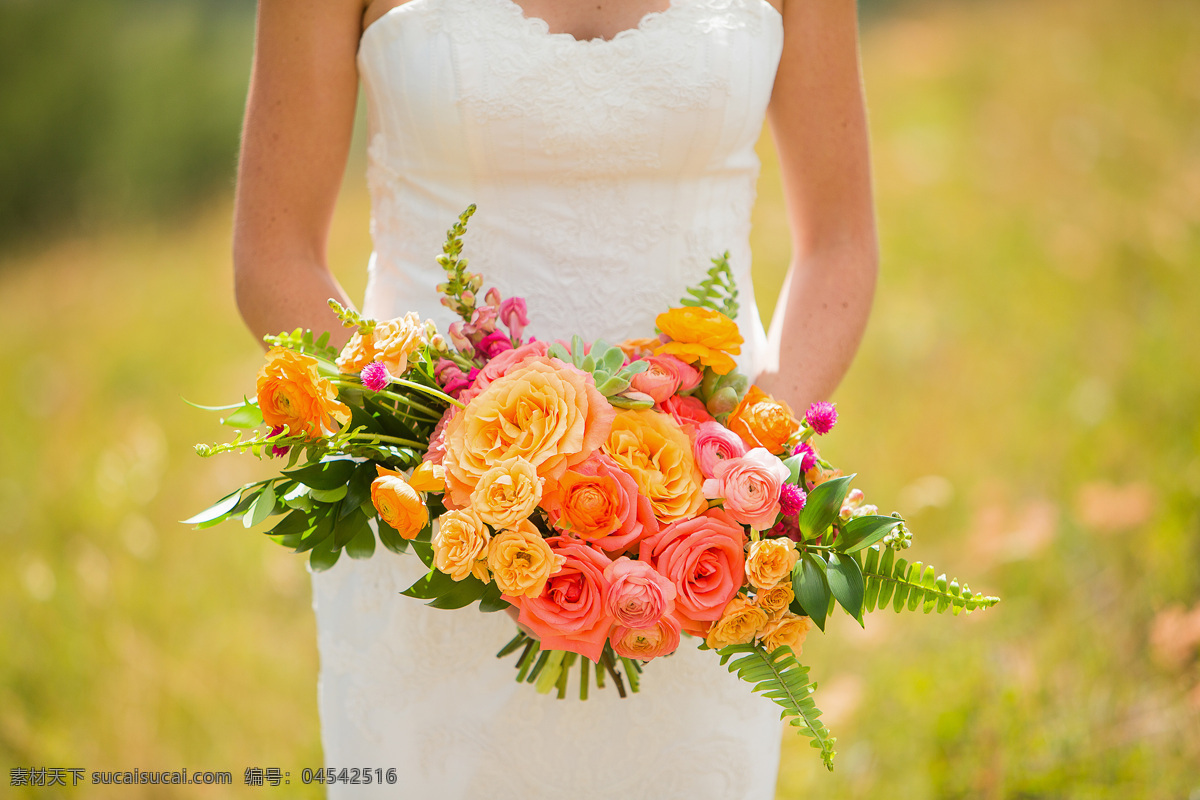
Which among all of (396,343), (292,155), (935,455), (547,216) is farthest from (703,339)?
(935,455)

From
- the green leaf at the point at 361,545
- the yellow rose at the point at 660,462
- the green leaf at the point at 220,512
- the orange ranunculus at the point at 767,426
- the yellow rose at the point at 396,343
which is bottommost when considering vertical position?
the green leaf at the point at 361,545

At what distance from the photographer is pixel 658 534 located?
1087 mm

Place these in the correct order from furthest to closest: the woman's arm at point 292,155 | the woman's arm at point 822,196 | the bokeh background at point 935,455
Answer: the bokeh background at point 935,455 < the woman's arm at point 822,196 < the woman's arm at point 292,155

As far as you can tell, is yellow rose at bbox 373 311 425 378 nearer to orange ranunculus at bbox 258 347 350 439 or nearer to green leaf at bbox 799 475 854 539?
orange ranunculus at bbox 258 347 350 439

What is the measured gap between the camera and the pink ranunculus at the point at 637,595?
102cm

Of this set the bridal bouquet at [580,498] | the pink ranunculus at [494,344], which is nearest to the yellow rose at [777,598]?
the bridal bouquet at [580,498]

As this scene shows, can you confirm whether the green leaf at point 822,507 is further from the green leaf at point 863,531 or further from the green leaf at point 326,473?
the green leaf at point 326,473

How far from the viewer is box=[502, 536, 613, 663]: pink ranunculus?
3.43 feet

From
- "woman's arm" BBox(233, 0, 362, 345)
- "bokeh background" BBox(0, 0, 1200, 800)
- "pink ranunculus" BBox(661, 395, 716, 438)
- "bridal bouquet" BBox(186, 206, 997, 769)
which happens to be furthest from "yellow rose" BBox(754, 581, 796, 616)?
"bokeh background" BBox(0, 0, 1200, 800)

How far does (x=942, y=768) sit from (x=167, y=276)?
6.08 m

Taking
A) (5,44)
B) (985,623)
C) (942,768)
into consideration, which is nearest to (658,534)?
(942,768)

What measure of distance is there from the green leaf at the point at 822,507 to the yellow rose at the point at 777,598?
7cm

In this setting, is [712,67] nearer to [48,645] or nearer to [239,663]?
[239,663]

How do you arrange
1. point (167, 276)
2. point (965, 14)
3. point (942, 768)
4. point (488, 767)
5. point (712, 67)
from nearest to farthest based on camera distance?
1. point (712, 67)
2. point (488, 767)
3. point (942, 768)
4. point (167, 276)
5. point (965, 14)
